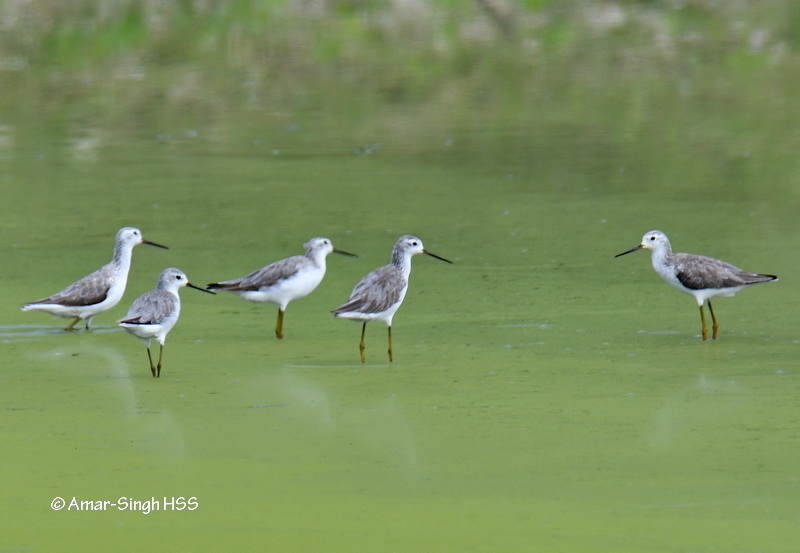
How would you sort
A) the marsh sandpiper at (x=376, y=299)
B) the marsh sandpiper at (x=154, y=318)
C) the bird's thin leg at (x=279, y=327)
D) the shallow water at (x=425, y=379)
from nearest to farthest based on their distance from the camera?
the shallow water at (x=425, y=379) → the marsh sandpiper at (x=154, y=318) → the marsh sandpiper at (x=376, y=299) → the bird's thin leg at (x=279, y=327)

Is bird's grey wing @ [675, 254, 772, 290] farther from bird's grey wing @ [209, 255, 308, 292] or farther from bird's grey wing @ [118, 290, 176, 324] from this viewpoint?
bird's grey wing @ [118, 290, 176, 324]

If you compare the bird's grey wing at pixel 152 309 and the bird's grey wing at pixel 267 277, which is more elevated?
the bird's grey wing at pixel 267 277

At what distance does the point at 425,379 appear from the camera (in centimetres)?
783

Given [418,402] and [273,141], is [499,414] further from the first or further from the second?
[273,141]

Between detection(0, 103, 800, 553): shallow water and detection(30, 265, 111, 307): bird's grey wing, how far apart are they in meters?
Result: 0.23

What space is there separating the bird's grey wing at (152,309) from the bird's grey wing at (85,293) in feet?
3.15

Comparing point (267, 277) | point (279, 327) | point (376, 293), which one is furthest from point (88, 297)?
point (376, 293)

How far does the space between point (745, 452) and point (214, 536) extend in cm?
248

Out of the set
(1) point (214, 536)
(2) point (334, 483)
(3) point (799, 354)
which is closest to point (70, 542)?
(1) point (214, 536)

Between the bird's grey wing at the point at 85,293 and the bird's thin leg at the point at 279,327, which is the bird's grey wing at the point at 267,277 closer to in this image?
the bird's thin leg at the point at 279,327

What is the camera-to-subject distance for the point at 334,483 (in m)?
6.07

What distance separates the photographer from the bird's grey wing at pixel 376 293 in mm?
8383

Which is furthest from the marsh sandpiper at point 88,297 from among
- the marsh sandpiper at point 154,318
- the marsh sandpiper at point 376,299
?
the marsh sandpiper at point 376,299

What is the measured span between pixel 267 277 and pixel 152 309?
122cm
